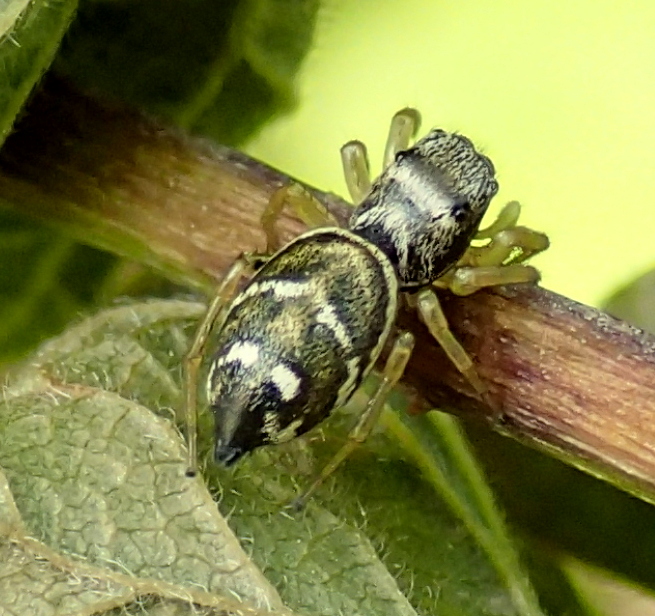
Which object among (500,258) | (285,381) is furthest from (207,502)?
(500,258)

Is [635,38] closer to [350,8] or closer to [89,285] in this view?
[350,8]

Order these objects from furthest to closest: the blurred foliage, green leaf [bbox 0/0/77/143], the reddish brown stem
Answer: the blurred foliage
the reddish brown stem
green leaf [bbox 0/0/77/143]

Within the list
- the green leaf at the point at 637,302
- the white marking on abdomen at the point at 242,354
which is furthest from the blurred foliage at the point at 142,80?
the green leaf at the point at 637,302

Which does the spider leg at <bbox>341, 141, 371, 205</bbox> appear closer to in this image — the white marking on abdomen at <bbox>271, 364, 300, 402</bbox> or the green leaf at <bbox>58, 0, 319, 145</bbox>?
the green leaf at <bbox>58, 0, 319, 145</bbox>

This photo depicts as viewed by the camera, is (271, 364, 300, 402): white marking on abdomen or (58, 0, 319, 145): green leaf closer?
(271, 364, 300, 402): white marking on abdomen

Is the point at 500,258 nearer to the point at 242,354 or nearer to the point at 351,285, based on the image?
the point at 351,285

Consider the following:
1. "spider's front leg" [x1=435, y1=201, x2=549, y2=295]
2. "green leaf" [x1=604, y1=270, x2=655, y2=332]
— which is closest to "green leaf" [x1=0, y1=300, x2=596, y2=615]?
"spider's front leg" [x1=435, y1=201, x2=549, y2=295]
